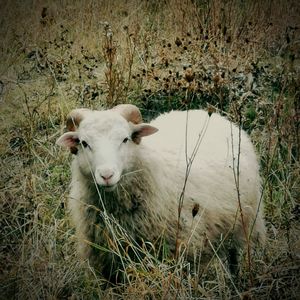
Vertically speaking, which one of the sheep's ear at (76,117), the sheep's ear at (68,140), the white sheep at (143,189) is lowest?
the white sheep at (143,189)

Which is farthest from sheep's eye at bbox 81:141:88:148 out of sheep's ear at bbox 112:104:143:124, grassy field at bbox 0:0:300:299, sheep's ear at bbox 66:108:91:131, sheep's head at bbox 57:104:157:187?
grassy field at bbox 0:0:300:299

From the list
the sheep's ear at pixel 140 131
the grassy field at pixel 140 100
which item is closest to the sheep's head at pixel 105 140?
the sheep's ear at pixel 140 131

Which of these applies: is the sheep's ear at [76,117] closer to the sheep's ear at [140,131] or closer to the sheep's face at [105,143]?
the sheep's face at [105,143]

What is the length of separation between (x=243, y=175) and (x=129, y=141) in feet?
3.45

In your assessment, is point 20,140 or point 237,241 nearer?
point 237,241

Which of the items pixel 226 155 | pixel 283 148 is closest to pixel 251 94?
pixel 283 148

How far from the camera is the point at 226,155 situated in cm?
402

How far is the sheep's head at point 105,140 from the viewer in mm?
3121

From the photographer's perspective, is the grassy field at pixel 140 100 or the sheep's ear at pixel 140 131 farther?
the sheep's ear at pixel 140 131

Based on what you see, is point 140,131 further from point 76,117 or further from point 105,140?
point 76,117

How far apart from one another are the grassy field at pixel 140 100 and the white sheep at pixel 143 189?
223 mm

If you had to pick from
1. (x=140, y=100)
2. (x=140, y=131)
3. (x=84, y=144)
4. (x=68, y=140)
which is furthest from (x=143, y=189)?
(x=140, y=100)

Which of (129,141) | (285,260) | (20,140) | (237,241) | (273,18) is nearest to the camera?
(285,260)

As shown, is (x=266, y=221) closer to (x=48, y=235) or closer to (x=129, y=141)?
(x=129, y=141)
